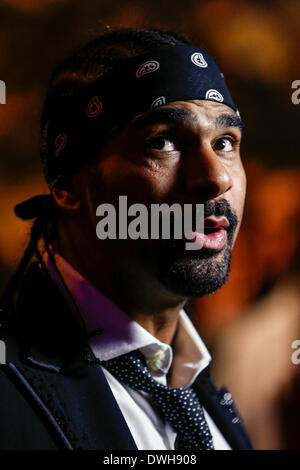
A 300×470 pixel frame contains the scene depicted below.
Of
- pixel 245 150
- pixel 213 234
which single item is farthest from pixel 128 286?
pixel 245 150

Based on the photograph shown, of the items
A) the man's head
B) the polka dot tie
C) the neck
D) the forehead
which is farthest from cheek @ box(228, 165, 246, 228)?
the polka dot tie

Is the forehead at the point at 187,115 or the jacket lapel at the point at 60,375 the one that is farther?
the forehead at the point at 187,115

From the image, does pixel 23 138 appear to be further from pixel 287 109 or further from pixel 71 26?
pixel 287 109

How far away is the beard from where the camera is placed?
1097 millimetres

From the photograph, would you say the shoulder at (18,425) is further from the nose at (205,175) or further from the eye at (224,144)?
the eye at (224,144)

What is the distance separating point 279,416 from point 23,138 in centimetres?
105

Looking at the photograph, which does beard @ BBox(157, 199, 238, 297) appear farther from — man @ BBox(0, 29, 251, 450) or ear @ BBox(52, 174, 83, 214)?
ear @ BBox(52, 174, 83, 214)

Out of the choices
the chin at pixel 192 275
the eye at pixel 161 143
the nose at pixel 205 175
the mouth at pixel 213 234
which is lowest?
the chin at pixel 192 275

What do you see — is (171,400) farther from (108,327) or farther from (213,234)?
(213,234)

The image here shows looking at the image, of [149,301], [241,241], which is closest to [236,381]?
[241,241]

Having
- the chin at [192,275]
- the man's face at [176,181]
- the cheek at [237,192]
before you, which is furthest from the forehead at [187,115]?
the chin at [192,275]

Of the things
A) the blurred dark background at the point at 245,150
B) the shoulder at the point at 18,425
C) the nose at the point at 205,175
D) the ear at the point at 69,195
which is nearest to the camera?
the shoulder at the point at 18,425

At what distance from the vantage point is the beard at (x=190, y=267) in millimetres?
1097

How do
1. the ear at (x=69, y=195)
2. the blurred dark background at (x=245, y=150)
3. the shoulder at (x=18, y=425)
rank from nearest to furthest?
1. the shoulder at (x=18, y=425)
2. the ear at (x=69, y=195)
3. the blurred dark background at (x=245, y=150)
